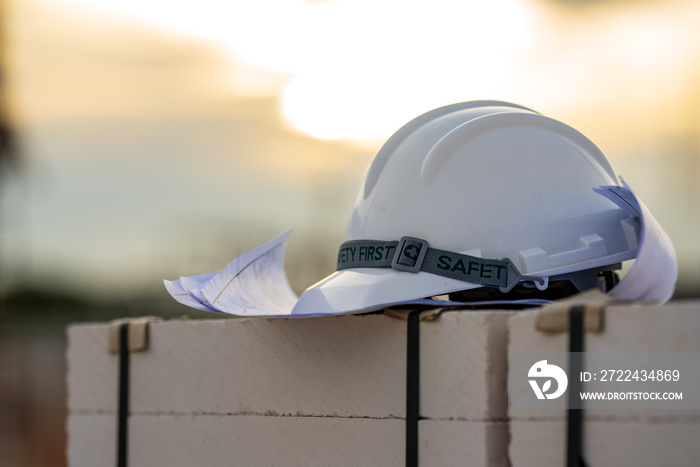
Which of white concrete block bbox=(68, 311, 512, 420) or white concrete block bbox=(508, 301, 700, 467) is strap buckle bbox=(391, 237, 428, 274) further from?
white concrete block bbox=(508, 301, 700, 467)

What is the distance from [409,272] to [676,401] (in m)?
1.20

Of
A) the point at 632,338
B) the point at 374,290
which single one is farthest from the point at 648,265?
the point at 374,290

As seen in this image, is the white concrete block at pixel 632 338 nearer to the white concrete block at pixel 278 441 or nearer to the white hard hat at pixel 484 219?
the white concrete block at pixel 278 441

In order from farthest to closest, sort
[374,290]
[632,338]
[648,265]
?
[374,290]
[648,265]
[632,338]

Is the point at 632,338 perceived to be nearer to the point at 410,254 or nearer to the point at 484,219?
the point at 484,219

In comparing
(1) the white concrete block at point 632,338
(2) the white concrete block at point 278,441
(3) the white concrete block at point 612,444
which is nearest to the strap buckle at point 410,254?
(2) the white concrete block at point 278,441

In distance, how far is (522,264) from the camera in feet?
10.9

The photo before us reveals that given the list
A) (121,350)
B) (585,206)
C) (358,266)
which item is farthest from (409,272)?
(121,350)

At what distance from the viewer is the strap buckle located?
3385 mm

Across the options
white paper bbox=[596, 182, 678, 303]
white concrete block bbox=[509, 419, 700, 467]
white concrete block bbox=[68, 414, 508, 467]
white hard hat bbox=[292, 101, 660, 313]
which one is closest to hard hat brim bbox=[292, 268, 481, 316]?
white hard hat bbox=[292, 101, 660, 313]

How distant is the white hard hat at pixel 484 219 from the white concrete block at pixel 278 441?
1.49ft

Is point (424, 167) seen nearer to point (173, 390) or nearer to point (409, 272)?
point (409, 272)

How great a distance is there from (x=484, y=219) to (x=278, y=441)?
3.71ft

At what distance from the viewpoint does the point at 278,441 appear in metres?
3.43
